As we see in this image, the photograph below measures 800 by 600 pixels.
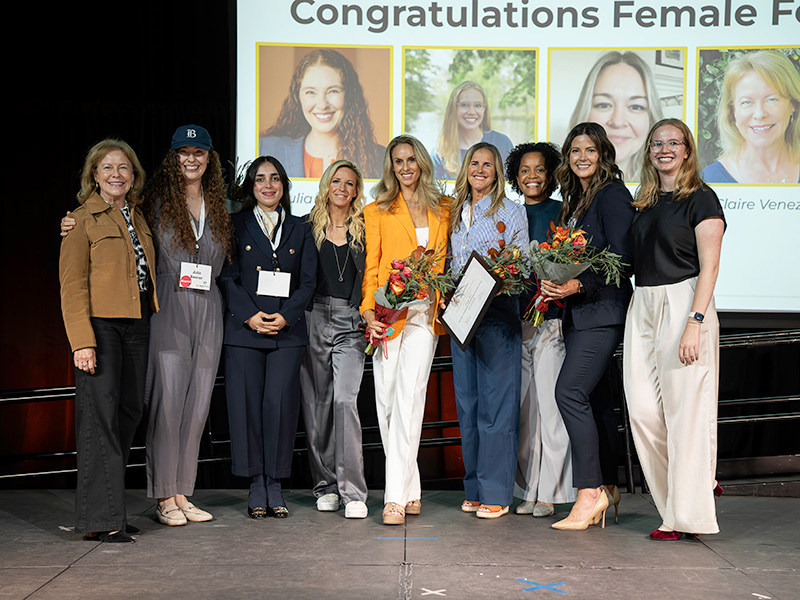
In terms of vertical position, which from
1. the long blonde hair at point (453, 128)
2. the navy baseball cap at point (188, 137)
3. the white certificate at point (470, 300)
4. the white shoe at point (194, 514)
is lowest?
the white shoe at point (194, 514)

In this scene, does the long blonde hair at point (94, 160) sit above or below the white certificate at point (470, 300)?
above

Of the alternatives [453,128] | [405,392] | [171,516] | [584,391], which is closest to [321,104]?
[453,128]

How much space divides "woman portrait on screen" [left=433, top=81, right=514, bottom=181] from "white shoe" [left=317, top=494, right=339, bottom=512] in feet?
6.91

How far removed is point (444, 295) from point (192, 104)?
8.40 feet

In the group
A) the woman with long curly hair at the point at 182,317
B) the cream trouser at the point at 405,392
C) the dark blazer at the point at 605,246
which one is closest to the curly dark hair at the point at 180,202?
the woman with long curly hair at the point at 182,317

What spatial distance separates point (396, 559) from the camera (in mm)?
3221

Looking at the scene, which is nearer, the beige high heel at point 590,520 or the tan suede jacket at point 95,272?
the tan suede jacket at point 95,272

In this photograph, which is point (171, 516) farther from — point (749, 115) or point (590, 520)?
point (749, 115)

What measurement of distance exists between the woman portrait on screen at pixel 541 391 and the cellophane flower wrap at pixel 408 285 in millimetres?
486

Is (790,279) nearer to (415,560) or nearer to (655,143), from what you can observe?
(655,143)

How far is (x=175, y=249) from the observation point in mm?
3879

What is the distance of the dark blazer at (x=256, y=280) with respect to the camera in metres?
3.95

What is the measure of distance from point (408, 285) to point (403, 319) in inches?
9.0

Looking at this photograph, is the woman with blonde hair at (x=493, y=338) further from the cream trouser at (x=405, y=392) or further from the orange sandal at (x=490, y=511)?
the cream trouser at (x=405, y=392)
